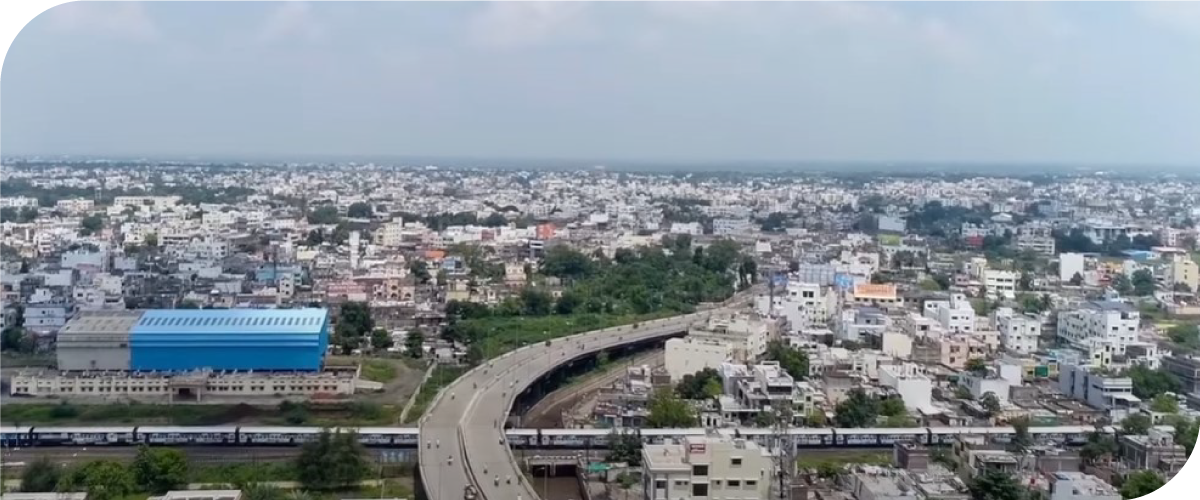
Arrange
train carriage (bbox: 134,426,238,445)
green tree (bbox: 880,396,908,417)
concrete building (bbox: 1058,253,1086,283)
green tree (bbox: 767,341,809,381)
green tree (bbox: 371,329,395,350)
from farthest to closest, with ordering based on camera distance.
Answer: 1. concrete building (bbox: 1058,253,1086,283)
2. green tree (bbox: 371,329,395,350)
3. green tree (bbox: 767,341,809,381)
4. green tree (bbox: 880,396,908,417)
5. train carriage (bbox: 134,426,238,445)

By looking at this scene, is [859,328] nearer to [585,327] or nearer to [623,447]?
[585,327]

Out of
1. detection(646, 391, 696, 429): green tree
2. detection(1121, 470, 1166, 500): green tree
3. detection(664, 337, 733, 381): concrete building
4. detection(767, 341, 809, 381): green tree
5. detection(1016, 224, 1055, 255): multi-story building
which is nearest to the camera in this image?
detection(1121, 470, 1166, 500): green tree

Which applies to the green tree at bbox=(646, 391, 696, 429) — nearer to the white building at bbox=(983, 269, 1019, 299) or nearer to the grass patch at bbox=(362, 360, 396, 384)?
the grass patch at bbox=(362, 360, 396, 384)

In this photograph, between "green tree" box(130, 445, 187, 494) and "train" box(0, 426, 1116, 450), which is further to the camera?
"train" box(0, 426, 1116, 450)

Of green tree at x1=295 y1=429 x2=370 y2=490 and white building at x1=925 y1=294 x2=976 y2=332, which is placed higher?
white building at x1=925 y1=294 x2=976 y2=332

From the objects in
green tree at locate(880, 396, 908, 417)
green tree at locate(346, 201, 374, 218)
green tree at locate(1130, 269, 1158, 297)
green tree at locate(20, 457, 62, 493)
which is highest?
green tree at locate(346, 201, 374, 218)

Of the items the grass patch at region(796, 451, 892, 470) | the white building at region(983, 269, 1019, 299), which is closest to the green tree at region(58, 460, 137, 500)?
the grass patch at region(796, 451, 892, 470)

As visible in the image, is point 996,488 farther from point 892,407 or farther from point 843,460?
point 892,407

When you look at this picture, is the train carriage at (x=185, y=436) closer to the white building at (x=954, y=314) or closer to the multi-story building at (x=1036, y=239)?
the white building at (x=954, y=314)
